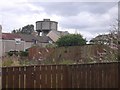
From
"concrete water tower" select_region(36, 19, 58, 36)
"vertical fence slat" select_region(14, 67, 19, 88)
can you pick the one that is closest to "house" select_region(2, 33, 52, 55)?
"concrete water tower" select_region(36, 19, 58, 36)

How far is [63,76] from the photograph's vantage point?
7945 mm

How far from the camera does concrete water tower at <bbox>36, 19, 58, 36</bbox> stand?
6936 cm

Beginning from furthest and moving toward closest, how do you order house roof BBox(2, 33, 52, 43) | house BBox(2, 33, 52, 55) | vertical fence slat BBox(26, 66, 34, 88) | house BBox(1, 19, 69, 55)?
house roof BBox(2, 33, 52, 43)
house BBox(1, 19, 69, 55)
house BBox(2, 33, 52, 55)
vertical fence slat BBox(26, 66, 34, 88)

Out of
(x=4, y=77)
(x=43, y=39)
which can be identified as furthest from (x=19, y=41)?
(x=4, y=77)

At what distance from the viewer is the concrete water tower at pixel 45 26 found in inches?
2731

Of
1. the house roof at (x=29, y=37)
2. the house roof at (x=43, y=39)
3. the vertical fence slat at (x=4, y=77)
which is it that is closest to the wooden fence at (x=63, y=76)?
the vertical fence slat at (x=4, y=77)

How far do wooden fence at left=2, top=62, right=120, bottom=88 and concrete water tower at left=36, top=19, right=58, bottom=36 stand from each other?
6094cm

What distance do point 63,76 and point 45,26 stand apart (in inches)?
2458

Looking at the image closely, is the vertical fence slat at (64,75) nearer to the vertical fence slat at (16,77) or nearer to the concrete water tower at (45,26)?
the vertical fence slat at (16,77)

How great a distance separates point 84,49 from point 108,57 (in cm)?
1315

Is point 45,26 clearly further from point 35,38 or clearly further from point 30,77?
point 30,77

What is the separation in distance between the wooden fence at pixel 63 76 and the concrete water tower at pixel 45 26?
60.9 metres

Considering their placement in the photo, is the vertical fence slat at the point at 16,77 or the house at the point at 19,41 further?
the house at the point at 19,41

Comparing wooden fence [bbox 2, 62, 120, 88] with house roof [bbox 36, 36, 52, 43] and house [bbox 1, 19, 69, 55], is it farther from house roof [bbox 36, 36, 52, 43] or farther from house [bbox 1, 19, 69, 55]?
house roof [bbox 36, 36, 52, 43]
